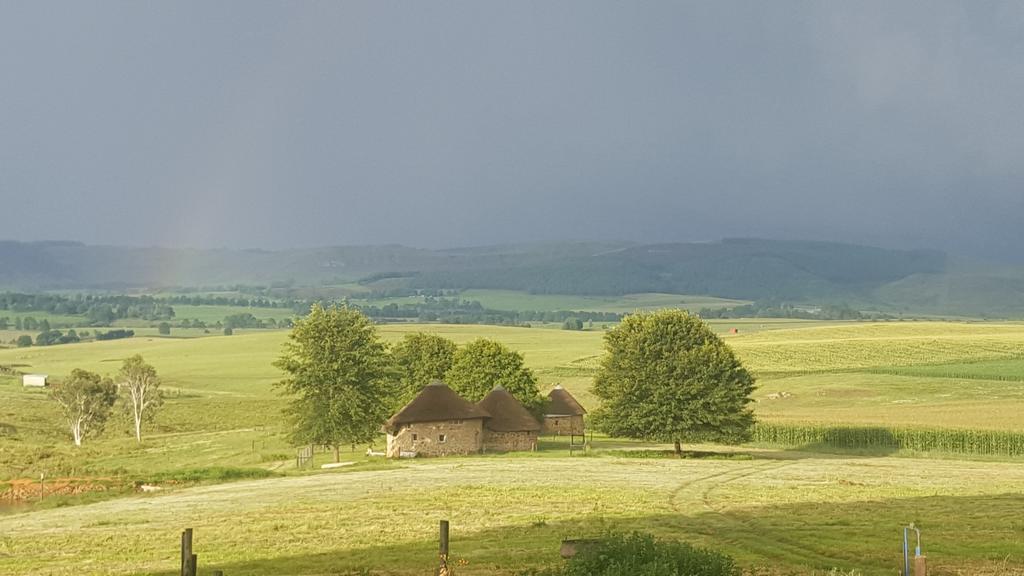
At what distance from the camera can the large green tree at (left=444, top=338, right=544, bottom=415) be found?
308ft

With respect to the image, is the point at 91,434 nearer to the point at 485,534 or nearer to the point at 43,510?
the point at 43,510

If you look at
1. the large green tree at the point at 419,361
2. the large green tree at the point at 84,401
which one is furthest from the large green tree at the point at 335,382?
the large green tree at the point at 84,401

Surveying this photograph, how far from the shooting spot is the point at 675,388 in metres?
82.8

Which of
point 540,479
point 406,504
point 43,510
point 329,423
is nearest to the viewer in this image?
point 406,504

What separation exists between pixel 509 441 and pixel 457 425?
4844 mm

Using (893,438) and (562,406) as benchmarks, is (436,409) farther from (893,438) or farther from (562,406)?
(893,438)

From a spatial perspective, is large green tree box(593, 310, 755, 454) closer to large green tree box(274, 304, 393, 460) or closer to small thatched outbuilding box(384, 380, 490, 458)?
small thatched outbuilding box(384, 380, 490, 458)

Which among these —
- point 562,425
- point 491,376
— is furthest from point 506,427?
point 562,425

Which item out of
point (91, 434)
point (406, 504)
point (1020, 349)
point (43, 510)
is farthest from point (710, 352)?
point (1020, 349)

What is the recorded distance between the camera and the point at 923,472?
218 ft

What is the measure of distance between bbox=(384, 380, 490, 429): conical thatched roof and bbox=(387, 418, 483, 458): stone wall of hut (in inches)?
16.8

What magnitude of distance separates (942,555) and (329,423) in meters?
54.6

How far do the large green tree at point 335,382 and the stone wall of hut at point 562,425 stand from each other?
1737 cm

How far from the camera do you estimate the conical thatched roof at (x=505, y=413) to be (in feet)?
284
